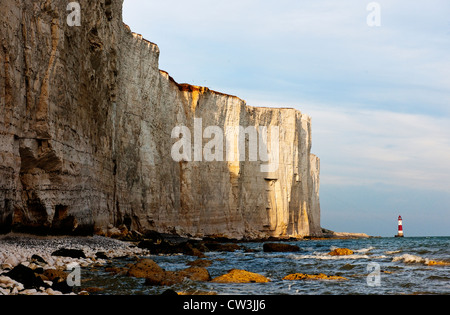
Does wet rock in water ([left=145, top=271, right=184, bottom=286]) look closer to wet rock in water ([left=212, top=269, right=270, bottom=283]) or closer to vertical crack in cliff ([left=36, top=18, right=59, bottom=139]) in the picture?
wet rock in water ([left=212, top=269, right=270, bottom=283])

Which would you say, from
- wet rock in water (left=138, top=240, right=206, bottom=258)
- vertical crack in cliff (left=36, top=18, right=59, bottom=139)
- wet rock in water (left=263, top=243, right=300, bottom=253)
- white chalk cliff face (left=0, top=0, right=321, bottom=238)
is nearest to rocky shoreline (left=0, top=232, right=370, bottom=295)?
wet rock in water (left=138, top=240, right=206, bottom=258)

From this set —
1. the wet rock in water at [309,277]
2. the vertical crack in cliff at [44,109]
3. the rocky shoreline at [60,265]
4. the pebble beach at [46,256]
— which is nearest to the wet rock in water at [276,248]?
the rocky shoreline at [60,265]

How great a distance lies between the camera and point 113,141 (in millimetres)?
22953

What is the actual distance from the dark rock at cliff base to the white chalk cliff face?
15.0 feet

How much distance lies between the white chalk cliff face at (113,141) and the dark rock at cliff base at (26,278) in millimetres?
4576

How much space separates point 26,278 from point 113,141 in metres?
16.4

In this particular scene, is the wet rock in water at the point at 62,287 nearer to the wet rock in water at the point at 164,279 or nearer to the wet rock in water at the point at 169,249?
the wet rock in water at the point at 164,279

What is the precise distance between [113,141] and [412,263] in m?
14.2

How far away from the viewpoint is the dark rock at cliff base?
269 inches

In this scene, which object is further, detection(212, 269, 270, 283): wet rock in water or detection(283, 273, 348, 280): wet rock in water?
detection(283, 273, 348, 280): wet rock in water

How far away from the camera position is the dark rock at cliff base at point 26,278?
269 inches

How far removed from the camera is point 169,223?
30781mm
